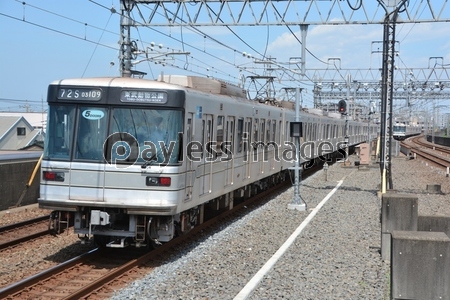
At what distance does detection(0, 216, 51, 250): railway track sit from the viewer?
34.6 feet

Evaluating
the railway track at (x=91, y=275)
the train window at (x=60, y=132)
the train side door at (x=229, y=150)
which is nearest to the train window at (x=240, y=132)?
the train side door at (x=229, y=150)

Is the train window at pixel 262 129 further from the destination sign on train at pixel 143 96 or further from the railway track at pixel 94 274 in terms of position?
the destination sign on train at pixel 143 96

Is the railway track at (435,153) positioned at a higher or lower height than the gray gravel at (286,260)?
higher

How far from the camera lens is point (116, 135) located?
8.98m

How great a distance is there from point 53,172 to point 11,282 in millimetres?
1726

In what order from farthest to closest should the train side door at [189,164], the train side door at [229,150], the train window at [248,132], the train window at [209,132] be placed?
1. the train window at [248,132]
2. the train side door at [229,150]
3. the train window at [209,132]
4. the train side door at [189,164]

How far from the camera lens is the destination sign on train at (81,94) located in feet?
29.7

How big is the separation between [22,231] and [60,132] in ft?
12.2

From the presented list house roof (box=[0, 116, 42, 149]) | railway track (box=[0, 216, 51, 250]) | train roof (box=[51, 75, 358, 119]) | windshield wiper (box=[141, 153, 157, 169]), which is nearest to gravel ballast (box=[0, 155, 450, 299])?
railway track (box=[0, 216, 51, 250])

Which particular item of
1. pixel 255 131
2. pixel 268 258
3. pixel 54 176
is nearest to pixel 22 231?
pixel 54 176

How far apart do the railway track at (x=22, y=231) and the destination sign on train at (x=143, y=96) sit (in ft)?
10.9

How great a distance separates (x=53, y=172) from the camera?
8969mm

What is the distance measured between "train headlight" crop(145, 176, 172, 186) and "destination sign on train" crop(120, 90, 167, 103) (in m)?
1.12

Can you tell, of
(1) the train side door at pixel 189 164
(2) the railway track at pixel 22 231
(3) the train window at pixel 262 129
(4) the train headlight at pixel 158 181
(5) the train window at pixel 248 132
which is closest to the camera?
(4) the train headlight at pixel 158 181
